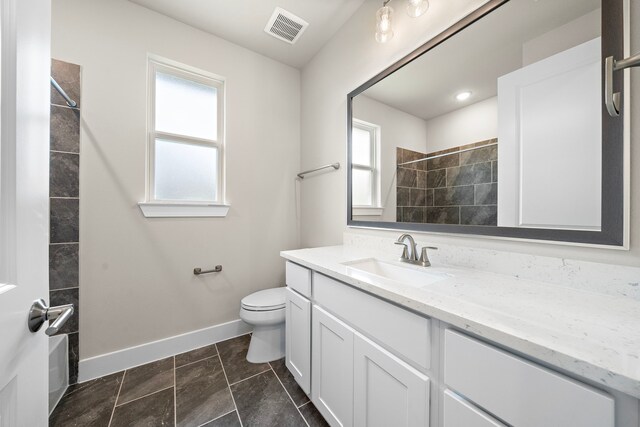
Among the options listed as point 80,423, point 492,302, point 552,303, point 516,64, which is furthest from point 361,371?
point 80,423

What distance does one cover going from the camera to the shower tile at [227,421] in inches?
45.1

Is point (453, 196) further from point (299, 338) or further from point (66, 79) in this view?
point (66, 79)

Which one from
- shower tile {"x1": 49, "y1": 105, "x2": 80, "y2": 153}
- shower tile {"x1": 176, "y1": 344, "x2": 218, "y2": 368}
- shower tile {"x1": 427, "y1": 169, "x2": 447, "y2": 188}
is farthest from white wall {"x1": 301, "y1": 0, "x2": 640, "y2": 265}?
shower tile {"x1": 49, "y1": 105, "x2": 80, "y2": 153}

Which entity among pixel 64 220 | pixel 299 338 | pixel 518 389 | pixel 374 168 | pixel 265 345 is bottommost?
pixel 265 345

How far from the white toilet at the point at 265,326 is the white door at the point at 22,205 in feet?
3.62

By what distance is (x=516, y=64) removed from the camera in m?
0.90

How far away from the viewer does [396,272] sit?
1.19 metres

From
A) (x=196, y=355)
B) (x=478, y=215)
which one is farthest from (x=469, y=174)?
(x=196, y=355)

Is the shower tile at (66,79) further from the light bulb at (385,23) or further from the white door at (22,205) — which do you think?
the light bulb at (385,23)

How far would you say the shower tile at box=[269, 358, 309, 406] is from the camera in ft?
4.28

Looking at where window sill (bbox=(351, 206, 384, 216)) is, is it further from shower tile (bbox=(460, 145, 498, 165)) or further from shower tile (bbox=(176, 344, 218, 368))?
shower tile (bbox=(176, 344, 218, 368))

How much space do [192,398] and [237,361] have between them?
356mm

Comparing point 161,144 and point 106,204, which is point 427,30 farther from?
point 106,204

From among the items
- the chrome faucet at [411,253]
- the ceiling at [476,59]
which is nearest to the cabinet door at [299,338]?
the chrome faucet at [411,253]
